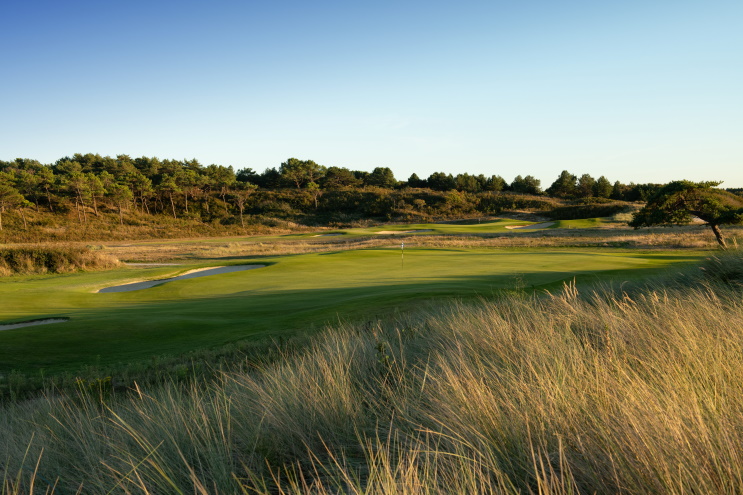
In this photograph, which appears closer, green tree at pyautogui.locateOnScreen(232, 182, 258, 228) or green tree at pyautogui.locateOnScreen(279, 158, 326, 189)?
green tree at pyautogui.locateOnScreen(232, 182, 258, 228)

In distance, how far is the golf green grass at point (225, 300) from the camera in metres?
9.44

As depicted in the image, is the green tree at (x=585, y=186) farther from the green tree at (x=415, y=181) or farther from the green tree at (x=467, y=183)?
the green tree at (x=415, y=181)

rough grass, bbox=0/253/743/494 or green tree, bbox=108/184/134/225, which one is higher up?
green tree, bbox=108/184/134/225

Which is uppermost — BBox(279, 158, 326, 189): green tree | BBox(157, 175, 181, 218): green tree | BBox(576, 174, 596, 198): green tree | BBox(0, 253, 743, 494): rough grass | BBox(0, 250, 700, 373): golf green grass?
BBox(279, 158, 326, 189): green tree

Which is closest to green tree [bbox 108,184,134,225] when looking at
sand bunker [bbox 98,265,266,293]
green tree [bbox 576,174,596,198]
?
sand bunker [bbox 98,265,266,293]

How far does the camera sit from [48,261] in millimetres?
25984

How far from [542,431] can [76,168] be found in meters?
95.8

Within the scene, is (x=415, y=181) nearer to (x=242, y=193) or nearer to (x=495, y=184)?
(x=495, y=184)

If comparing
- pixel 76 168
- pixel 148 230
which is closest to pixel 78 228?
pixel 148 230

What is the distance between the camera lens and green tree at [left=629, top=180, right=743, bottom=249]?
22.4 m

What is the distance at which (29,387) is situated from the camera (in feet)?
23.6

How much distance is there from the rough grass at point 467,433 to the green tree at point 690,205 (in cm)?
2128

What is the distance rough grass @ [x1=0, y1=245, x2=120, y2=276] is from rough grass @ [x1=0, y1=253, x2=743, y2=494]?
83.5 ft

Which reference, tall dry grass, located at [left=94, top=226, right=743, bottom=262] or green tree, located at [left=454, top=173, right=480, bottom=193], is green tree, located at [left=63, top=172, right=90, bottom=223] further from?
green tree, located at [left=454, top=173, right=480, bottom=193]
